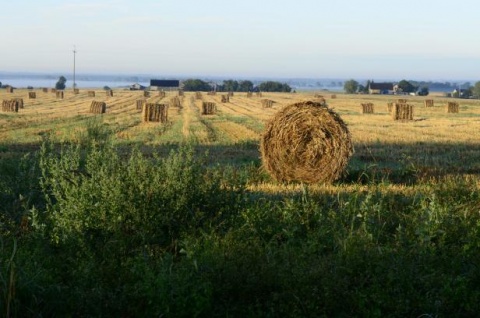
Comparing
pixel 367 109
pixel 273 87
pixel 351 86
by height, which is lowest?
pixel 367 109

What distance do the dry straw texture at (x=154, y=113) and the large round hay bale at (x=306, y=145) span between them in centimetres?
2022

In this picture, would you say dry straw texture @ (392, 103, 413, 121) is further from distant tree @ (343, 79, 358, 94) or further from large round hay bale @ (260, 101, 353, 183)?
distant tree @ (343, 79, 358, 94)

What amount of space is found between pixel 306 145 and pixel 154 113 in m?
21.0

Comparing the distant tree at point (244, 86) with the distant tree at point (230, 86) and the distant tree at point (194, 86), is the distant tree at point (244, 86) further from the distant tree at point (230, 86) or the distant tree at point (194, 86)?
the distant tree at point (194, 86)

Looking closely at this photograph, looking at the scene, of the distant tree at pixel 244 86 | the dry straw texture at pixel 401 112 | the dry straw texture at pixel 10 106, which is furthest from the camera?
the distant tree at pixel 244 86

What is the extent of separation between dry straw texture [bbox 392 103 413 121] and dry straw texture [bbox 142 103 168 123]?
43.2 ft

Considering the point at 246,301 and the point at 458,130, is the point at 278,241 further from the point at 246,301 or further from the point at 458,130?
the point at 458,130

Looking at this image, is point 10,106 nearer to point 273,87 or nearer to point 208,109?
point 208,109

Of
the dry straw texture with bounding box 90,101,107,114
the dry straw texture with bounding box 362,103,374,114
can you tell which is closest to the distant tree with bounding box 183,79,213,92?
the dry straw texture with bounding box 362,103,374,114

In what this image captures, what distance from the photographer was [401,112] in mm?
39406

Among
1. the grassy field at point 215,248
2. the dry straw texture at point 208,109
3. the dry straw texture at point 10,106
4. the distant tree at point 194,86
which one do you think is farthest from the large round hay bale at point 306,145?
the distant tree at point 194,86

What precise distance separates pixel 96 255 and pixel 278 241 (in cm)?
224

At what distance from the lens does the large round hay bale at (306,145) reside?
14.0 meters

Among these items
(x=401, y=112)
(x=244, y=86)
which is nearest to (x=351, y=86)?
(x=244, y=86)
